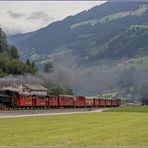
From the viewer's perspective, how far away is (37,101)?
89500 mm

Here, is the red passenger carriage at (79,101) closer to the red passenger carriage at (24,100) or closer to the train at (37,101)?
the train at (37,101)

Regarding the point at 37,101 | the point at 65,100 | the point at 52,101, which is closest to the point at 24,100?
the point at 37,101

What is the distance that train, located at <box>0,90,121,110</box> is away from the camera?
81.8 meters

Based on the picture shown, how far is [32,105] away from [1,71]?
50864 mm

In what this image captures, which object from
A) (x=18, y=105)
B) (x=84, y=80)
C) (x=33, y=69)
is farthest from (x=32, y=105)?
(x=84, y=80)

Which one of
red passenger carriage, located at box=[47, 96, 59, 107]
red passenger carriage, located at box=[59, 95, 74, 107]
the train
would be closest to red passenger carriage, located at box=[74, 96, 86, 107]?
the train

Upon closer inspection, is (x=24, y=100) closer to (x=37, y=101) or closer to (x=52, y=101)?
(x=37, y=101)

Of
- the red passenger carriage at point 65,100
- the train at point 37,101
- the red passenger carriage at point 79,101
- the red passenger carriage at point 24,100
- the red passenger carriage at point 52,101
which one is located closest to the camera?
the train at point 37,101

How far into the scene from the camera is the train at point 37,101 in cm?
8175

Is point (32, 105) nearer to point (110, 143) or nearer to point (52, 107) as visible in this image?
point (52, 107)

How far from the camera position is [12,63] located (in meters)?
149

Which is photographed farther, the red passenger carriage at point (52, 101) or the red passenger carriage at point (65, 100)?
the red passenger carriage at point (65, 100)

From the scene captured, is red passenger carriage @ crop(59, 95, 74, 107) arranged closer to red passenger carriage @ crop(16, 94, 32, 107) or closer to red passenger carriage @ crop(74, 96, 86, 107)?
red passenger carriage @ crop(74, 96, 86, 107)

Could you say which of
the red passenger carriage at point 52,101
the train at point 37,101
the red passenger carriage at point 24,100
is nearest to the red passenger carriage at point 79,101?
the train at point 37,101
